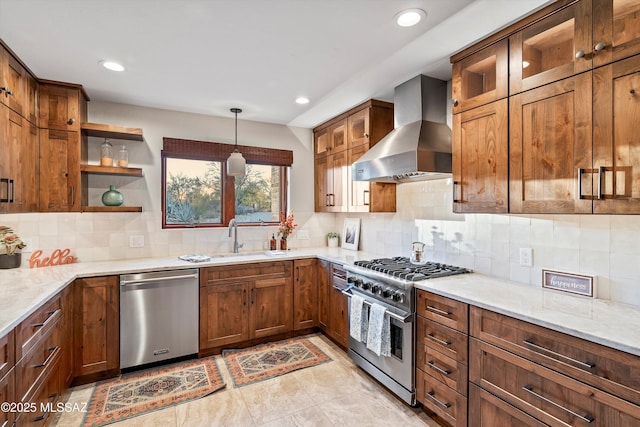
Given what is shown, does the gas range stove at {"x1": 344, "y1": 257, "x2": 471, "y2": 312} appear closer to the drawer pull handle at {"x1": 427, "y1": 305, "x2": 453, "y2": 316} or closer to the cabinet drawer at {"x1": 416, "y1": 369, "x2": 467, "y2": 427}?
the drawer pull handle at {"x1": 427, "y1": 305, "x2": 453, "y2": 316}

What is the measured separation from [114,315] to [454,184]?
2888 mm

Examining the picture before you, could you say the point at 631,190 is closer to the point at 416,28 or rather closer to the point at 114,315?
the point at 416,28

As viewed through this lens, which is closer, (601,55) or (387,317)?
(601,55)

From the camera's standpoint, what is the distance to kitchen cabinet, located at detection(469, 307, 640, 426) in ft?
4.12

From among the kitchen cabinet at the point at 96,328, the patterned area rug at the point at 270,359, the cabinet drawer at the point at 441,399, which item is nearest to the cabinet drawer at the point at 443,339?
the cabinet drawer at the point at 441,399

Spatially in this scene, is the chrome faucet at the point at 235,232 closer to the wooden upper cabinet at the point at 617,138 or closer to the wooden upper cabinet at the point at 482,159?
the wooden upper cabinet at the point at 482,159

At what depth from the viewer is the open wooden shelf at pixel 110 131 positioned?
2904mm

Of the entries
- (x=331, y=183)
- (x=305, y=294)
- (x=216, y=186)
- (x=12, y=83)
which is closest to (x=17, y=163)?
(x=12, y=83)

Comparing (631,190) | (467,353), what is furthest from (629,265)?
(467,353)

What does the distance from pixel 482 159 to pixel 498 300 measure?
90cm

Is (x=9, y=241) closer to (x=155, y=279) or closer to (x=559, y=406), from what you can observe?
(x=155, y=279)

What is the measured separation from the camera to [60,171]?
2771 millimetres

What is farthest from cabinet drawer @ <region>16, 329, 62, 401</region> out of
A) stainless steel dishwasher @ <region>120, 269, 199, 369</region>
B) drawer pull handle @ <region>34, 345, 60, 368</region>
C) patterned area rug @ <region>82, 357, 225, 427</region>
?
stainless steel dishwasher @ <region>120, 269, 199, 369</region>

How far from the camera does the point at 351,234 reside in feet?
12.8
